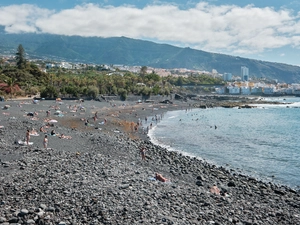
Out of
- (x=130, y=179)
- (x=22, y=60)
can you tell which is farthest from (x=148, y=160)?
(x=22, y=60)

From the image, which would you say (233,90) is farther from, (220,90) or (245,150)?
(245,150)

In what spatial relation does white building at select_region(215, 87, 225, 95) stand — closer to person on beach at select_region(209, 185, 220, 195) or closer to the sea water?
the sea water

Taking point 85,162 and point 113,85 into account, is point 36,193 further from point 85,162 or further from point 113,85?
point 113,85

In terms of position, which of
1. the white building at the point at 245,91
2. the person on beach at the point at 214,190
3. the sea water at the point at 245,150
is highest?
the white building at the point at 245,91

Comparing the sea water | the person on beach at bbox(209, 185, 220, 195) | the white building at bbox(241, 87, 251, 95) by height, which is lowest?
the sea water

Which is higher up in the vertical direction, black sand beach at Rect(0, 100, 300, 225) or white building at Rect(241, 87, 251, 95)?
white building at Rect(241, 87, 251, 95)

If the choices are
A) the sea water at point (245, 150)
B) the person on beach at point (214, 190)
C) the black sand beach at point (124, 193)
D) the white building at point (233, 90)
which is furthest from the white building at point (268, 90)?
the person on beach at point (214, 190)

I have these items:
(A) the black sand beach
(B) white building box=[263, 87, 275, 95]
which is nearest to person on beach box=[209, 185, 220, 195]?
(A) the black sand beach

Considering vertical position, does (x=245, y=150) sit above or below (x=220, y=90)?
below

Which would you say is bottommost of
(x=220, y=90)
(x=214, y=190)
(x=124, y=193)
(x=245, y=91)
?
(x=214, y=190)

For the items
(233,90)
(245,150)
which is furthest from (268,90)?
(245,150)

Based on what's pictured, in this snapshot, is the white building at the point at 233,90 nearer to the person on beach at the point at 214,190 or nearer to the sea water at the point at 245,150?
the sea water at the point at 245,150

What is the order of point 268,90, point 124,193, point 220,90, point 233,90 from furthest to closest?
point 268,90 → point 233,90 → point 220,90 → point 124,193

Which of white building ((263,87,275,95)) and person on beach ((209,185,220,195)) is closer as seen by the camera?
person on beach ((209,185,220,195))
